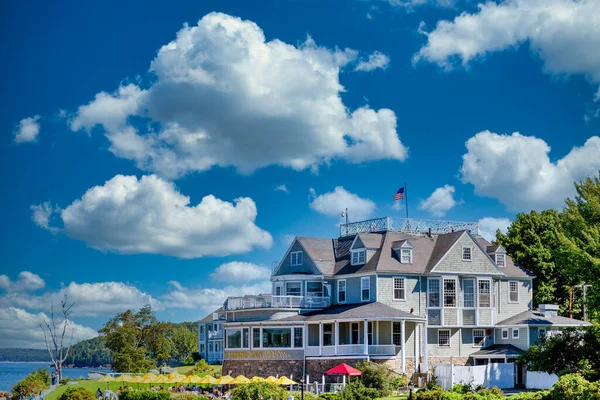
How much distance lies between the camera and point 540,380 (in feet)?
163

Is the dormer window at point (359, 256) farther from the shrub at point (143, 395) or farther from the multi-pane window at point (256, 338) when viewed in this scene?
the shrub at point (143, 395)

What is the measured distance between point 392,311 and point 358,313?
7.50 feet

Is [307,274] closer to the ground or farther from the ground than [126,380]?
farther from the ground

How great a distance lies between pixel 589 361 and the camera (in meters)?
42.7

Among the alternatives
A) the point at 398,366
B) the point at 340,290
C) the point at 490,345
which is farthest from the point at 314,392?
the point at 490,345

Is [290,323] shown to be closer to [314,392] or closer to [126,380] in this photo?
[314,392]

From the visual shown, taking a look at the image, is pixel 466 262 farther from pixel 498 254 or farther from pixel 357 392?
pixel 357 392

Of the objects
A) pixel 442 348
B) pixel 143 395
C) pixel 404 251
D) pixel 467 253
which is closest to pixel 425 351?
pixel 442 348

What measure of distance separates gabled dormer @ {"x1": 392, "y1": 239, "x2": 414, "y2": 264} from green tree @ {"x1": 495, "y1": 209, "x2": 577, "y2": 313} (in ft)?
48.1

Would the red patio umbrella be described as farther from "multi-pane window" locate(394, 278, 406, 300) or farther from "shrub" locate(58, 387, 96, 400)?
"shrub" locate(58, 387, 96, 400)

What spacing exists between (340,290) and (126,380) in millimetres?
16788

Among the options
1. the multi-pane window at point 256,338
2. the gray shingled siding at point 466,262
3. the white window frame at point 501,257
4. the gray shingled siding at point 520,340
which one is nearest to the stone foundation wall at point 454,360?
the gray shingled siding at point 520,340

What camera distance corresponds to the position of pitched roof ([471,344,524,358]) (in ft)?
183

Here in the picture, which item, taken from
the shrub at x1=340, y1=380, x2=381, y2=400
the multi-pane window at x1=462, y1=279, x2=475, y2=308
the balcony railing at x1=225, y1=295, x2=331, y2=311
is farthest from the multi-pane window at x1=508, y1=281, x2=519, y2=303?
the shrub at x1=340, y1=380, x2=381, y2=400
